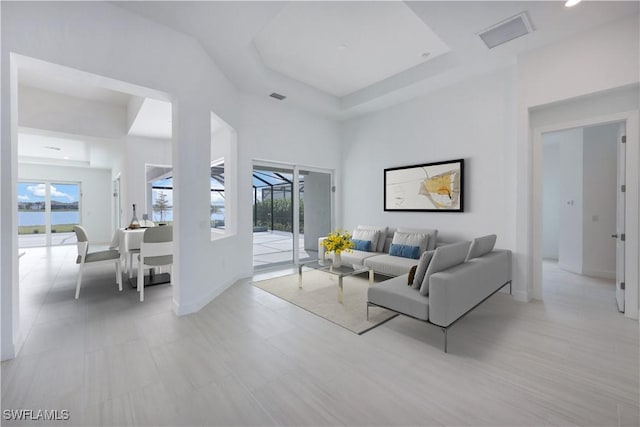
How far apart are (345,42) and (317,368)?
3900 millimetres

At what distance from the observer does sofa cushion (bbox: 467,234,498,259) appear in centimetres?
312

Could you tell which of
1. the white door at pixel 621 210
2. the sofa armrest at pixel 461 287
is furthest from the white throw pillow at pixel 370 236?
the white door at pixel 621 210

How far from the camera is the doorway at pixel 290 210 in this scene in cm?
561

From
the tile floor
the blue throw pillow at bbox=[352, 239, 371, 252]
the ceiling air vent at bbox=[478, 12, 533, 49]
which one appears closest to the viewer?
the tile floor

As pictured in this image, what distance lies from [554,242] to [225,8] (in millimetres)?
7833

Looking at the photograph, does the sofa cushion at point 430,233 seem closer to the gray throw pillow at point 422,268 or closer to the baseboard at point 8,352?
the gray throw pillow at point 422,268

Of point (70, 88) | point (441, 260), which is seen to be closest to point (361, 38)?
point (441, 260)

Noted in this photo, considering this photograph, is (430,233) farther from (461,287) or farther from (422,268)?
(461,287)

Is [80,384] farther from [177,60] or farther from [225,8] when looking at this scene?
[225,8]

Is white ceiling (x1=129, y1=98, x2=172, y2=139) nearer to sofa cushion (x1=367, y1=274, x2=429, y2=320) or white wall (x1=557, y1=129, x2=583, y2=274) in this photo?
sofa cushion (x1=367, y1=274, x2=429, y2=320)

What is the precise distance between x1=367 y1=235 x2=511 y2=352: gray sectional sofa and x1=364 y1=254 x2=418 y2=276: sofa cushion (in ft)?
3.03

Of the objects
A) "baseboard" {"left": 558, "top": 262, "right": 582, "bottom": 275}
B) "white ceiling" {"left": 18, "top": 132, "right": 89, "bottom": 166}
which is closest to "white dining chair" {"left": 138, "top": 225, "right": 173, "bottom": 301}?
"white ceiling" {"left": 18, "top": 132, "right": 89, "bottom": 166}

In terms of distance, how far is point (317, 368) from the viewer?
2123 millimetres

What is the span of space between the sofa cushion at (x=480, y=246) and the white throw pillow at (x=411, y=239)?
1.03 m
